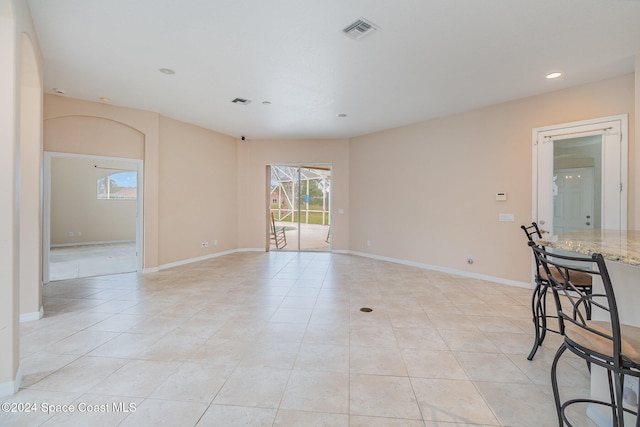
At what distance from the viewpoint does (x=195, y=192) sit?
6.62 m

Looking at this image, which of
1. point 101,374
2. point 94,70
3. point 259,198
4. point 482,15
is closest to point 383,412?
point 101,374

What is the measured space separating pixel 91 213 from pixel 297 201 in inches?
254

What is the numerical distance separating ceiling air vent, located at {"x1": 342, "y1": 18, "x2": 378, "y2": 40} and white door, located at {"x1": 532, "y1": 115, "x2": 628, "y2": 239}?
3.22 m

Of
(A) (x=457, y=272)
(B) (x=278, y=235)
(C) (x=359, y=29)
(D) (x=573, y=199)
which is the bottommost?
(A) (x=457, y=272)

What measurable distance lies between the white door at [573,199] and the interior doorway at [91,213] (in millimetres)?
8016

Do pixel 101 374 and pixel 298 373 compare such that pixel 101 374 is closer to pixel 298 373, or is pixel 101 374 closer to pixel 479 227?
pixel 298 373

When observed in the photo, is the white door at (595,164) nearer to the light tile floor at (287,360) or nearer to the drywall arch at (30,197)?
the light tile floor at (287,360)

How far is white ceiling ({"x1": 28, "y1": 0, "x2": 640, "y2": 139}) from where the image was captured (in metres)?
2.60

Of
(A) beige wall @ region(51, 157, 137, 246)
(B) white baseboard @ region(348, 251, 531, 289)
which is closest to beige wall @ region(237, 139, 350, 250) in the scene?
(B) white baseboard @ region(348, 251, 531, 289)

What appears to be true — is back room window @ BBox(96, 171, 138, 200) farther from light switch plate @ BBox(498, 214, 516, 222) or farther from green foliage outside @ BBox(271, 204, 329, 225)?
light switch plate @ BBox(498, 214, 516, 222)

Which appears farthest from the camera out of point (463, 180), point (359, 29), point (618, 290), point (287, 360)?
point (463, 180)

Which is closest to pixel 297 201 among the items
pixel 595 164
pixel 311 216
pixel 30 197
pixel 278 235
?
pixel 311 216

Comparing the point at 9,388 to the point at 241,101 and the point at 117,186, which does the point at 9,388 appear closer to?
the point at 241,101

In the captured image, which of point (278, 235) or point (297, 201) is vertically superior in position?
point (297, 201)
